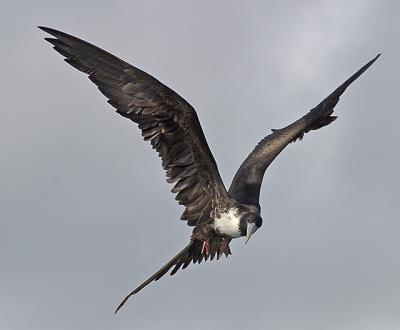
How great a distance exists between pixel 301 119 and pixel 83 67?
665cm

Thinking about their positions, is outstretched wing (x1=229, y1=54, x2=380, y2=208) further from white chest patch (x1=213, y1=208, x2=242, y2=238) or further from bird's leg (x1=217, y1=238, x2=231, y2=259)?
white chest patch (x1=213, y1=208, x2=242, y2=238)

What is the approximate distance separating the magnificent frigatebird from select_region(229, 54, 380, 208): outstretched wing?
40 mm

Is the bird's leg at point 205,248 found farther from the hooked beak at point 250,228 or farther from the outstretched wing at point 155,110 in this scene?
the outstretched wing at point 155,110

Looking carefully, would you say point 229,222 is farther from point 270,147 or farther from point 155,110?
point 270,147

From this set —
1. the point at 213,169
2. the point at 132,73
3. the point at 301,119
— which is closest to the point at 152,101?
the point at 132,73

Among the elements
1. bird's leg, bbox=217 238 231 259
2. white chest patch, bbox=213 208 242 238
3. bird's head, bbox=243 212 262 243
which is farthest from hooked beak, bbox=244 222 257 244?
bird's leg, bbox=217 238 231 259

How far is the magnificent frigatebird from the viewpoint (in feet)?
62.6

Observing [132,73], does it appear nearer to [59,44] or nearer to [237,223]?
[59,44]

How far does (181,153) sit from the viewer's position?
2000 centimetres

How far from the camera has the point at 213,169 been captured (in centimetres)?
2030

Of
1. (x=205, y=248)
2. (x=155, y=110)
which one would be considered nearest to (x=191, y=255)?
(x=205, y=248)

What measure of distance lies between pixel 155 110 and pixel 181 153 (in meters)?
1.03

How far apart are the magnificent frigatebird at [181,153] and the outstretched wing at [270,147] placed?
0.04 metres

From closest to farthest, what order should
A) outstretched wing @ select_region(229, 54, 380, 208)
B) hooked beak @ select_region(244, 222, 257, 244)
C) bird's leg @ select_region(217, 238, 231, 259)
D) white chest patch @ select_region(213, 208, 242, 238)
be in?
hooked beak @ select_region(244, 222, 257, 244) < white chest patch @ select_region(213, 208, 242, 238) < bird's leg @ select_region(217, 238, 231, 259) < outstretched wing @ select_region(229, 54, 380, 208)
